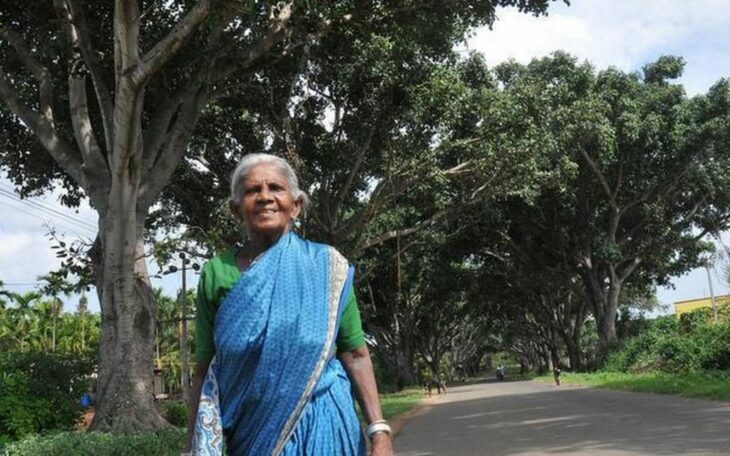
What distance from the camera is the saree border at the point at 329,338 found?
2227mm

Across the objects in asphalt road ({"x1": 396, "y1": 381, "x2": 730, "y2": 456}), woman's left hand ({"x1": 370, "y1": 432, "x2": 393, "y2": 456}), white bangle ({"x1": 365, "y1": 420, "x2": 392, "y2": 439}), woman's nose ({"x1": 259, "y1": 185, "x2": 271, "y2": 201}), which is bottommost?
asphalt road ({"x1": 396, "y1": 381, "x2": 730, "y2": 456})

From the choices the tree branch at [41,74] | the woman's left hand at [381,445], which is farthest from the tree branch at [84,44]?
the woman's left hand at [381,445]

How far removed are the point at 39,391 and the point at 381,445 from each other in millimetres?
9069

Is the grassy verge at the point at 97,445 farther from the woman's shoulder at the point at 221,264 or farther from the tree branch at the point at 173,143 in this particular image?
the woman's shoulder at the point at 221,264

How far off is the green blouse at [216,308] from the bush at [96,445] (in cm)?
607

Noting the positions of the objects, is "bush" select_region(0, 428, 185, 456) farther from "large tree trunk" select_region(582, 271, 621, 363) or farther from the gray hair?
"large tree trunk" select_region(582, 271, 621, 363)

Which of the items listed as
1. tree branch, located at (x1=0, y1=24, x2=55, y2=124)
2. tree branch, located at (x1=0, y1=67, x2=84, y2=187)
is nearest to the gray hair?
tree branch, located at (x1=0, y1=67, x2=84, y2=187)

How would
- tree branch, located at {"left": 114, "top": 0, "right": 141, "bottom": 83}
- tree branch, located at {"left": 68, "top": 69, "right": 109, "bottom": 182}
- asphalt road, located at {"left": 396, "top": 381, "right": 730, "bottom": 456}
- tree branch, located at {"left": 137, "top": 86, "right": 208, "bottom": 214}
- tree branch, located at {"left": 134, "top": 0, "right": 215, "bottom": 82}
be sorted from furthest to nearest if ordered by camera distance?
tree branch, located at {"left": 137, "top": 86, "right": 208, "bottom": 214} < tree branch, located at {"left": 68, "top": 69, "right": 109, "bottom": 182} < asphalt road, located at {"left": 396, "top": 381, "right": 730, "bottom": 456} < tree branch, located at {"left": 134, "top": 0, "right": 215, "bottom": 82} < tree branch, located at {"left": 114, "top": 0, "right": 141, "bottom": 83}

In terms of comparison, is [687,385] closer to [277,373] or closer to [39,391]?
[39,391]

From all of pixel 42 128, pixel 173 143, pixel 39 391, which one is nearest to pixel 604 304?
pixel 173 143

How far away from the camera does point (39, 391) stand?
1016 cm

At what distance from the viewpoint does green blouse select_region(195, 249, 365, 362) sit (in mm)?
2365

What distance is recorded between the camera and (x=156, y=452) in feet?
26.4

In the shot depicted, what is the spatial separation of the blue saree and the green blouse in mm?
59
